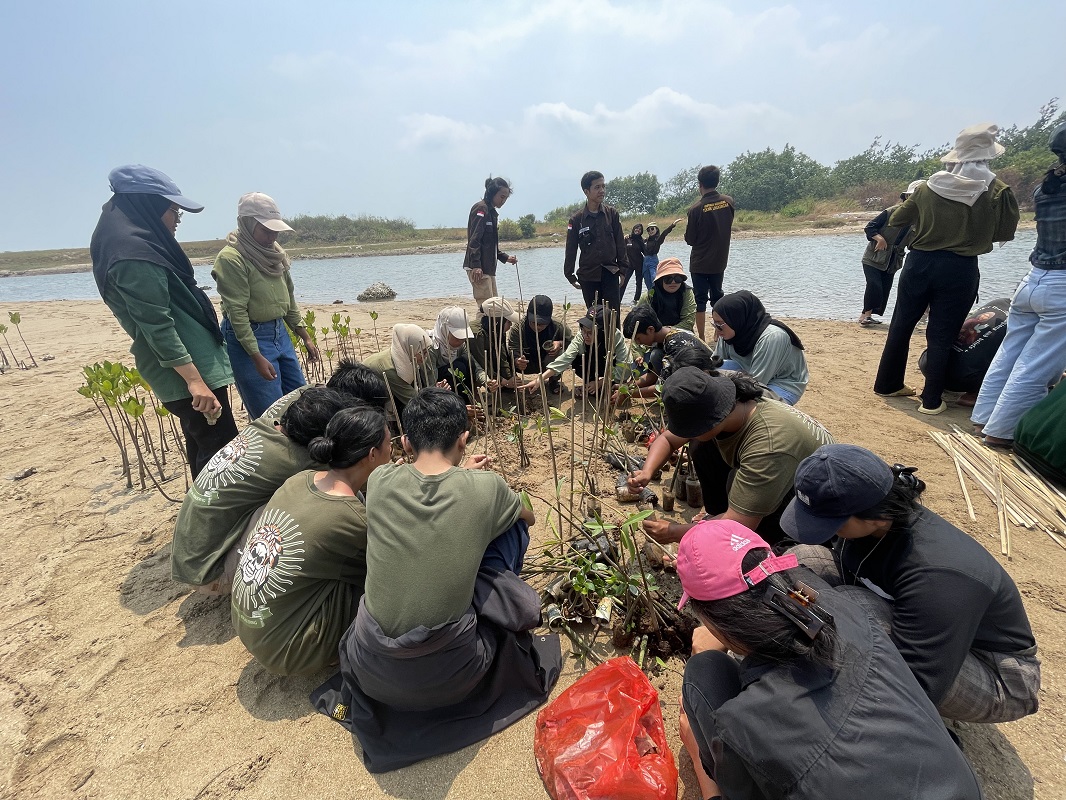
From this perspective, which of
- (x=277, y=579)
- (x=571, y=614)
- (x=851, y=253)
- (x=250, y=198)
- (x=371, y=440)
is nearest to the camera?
(x=277, y=579)

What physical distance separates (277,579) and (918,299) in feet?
15.8

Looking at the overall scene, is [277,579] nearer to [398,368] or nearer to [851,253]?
[398,368]

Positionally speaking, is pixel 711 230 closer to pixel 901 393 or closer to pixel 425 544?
pixel 901 393

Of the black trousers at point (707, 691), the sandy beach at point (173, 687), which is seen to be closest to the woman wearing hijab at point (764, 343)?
the sandy beach at point (173, 687)

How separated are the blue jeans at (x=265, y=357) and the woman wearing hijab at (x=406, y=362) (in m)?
0.58

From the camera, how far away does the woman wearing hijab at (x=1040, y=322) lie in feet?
10.3

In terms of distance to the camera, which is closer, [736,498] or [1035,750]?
[1035,750]

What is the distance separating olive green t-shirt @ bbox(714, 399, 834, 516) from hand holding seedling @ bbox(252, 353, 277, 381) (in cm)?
294

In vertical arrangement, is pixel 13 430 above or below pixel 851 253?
above

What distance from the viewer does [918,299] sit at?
156 inches

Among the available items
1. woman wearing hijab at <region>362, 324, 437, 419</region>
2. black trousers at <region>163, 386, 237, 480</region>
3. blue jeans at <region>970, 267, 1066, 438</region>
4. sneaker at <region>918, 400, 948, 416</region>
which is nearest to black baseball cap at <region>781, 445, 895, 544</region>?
woman wearing hijab at <region>362, 324, 437, 419</region>

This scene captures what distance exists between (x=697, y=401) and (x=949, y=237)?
3.27 meters

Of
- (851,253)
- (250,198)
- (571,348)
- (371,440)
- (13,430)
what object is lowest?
(851,253)

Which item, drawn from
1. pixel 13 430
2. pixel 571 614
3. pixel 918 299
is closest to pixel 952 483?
pixel 918 299
